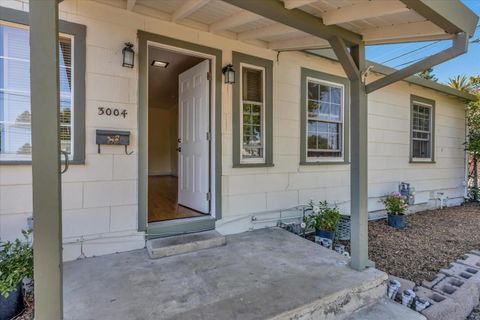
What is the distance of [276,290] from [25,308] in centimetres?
205

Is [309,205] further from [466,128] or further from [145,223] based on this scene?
[466,128]

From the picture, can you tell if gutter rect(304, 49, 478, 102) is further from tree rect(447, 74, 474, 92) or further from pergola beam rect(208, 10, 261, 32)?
tree rect(447, 74, 474, 92)

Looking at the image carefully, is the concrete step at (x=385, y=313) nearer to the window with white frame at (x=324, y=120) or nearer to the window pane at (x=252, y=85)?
the window with white frame at (x=324, y=120)

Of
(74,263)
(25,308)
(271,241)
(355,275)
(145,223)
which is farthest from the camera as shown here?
(271,241)

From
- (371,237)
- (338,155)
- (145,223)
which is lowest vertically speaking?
(371,237)

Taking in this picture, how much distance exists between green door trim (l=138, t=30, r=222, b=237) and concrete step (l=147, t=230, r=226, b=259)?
0.14 m

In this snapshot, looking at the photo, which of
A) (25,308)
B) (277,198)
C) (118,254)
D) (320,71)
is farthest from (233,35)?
(25,308)

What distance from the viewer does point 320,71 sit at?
471 cm

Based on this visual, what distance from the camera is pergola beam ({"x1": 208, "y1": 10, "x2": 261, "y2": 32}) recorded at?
305cm

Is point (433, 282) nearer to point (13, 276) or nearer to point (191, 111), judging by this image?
point (191, 111)

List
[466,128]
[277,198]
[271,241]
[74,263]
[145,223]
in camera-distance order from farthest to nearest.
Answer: [466,128] < [277,198] < [271,241] < [145,223] < [74,263]

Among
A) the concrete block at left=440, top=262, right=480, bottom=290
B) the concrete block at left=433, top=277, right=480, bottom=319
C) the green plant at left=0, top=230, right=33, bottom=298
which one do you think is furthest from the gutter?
the green plant at left=0, top=230, right=33, bottom=298

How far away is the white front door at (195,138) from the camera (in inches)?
149

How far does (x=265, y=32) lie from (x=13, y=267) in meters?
3.53
